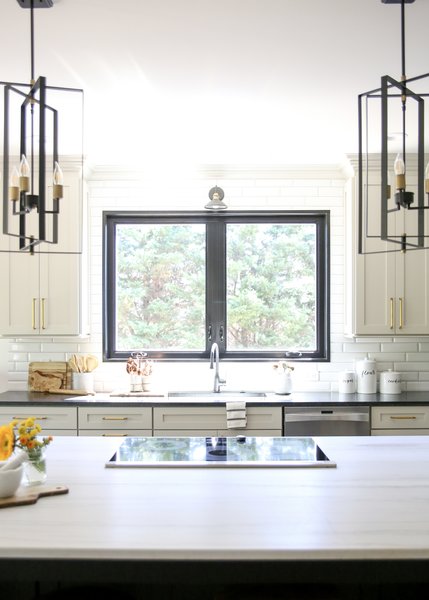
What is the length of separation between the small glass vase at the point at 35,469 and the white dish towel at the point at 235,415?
2056mm

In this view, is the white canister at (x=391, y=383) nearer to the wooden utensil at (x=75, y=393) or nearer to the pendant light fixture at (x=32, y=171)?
the wooden utensil at (x=75, y=393)

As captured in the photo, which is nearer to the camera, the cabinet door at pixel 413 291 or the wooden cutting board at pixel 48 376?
the cabinet door at pixel 413 291

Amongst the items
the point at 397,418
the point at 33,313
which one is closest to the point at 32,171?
the point at 33,313

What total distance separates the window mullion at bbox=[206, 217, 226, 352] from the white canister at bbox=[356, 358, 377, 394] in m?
1.14

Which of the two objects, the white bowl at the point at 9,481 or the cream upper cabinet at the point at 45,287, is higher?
the cream upper cabinet at the point at 45,287

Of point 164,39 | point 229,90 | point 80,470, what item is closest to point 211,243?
point 229,90

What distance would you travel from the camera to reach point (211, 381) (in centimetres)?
477

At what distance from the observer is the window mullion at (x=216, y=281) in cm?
488

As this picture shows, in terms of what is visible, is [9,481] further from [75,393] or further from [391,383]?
[391,383]

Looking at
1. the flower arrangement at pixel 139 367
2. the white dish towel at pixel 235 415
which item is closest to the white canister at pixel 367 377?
the white dish towel at pixel 235 415

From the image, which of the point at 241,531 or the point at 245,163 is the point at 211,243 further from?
the point at 241,531

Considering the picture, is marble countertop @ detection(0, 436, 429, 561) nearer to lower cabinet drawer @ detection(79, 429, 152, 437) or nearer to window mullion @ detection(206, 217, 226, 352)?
lower cabinet drawer @ detection(79, 429, 152, 437)

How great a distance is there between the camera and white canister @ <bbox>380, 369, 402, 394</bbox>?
14.5 feet

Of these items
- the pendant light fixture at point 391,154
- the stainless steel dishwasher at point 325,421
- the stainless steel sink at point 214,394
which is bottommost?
the stainless steel dishwasher at point 325,421
